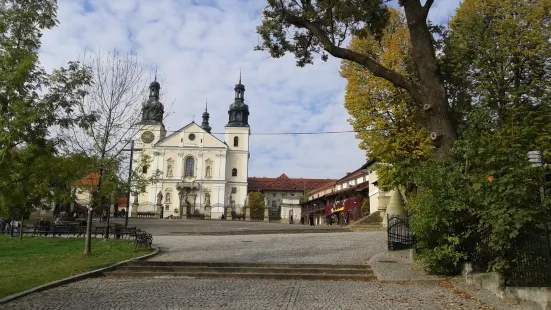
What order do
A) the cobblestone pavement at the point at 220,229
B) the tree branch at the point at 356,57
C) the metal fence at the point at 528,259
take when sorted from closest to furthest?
the metal fence at the point at 528,259, the tree branch at the point at 356,57, the cobblestone pavement at the point at 220,229

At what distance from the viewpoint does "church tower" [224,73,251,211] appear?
277 feet

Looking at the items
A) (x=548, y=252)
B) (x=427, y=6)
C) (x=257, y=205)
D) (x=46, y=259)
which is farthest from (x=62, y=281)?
(x=257, y=205)

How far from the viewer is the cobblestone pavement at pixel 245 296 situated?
8.62m

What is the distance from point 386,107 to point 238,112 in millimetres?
66468

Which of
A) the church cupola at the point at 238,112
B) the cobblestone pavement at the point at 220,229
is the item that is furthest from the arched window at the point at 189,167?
the cobblestone pavement at the point at 220,229

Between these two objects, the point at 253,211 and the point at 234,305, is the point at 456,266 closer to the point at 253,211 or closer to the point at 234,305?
the point at 234,305

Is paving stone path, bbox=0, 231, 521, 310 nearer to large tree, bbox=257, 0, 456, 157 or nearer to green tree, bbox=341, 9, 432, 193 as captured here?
large tree, bbox=257, 0, 456, 157

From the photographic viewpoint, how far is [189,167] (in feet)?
274

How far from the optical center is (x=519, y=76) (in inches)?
743

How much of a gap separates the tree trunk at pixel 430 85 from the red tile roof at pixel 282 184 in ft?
303

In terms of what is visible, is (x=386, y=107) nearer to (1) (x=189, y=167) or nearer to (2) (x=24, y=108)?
(2) (x=24, y=108)

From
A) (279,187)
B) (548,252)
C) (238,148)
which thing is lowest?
(548,252)

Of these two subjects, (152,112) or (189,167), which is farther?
(189,167)

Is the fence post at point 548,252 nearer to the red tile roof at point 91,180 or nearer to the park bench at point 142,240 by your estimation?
the red tile roof at point 91,180
